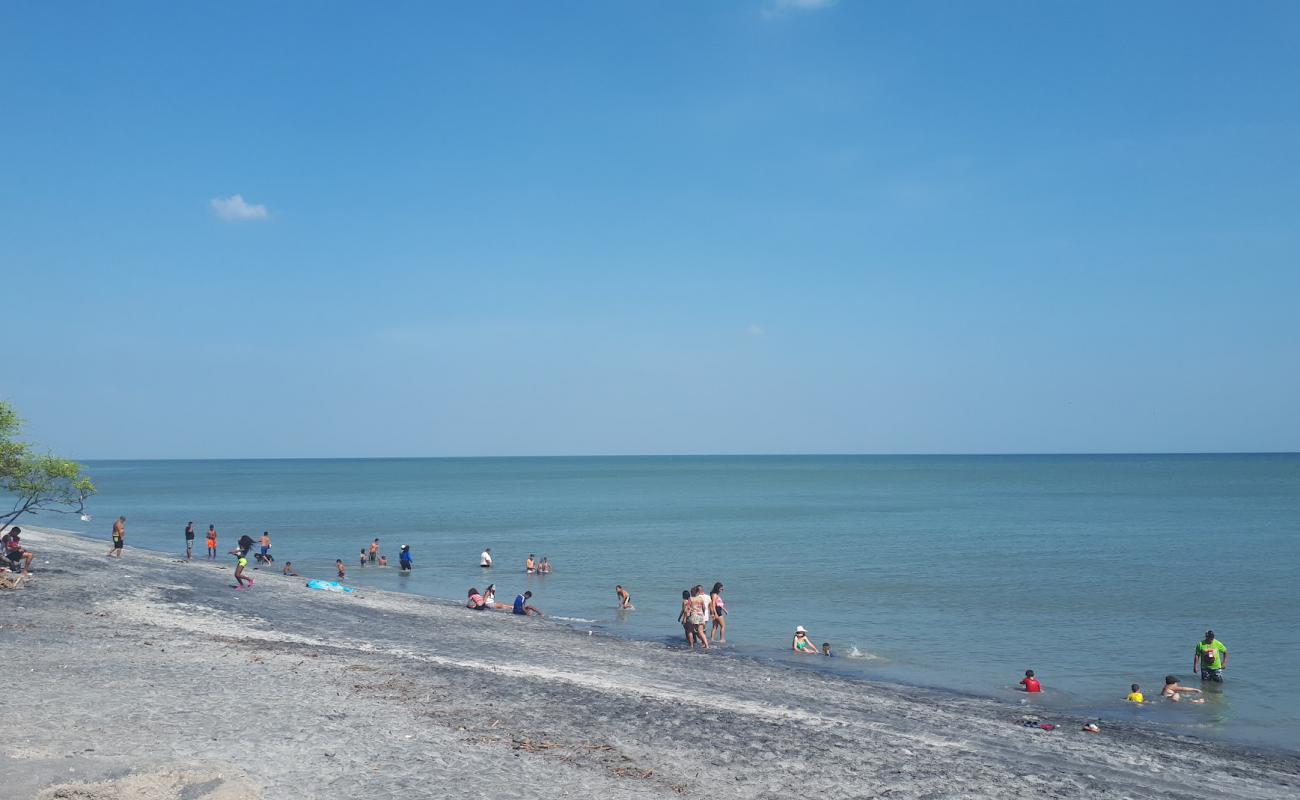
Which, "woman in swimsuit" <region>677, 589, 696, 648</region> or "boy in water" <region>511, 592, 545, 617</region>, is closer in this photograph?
"woman in swimsuit" <region>677, 589, 696, 648</region>

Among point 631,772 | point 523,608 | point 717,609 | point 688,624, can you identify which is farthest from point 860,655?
point 631,772

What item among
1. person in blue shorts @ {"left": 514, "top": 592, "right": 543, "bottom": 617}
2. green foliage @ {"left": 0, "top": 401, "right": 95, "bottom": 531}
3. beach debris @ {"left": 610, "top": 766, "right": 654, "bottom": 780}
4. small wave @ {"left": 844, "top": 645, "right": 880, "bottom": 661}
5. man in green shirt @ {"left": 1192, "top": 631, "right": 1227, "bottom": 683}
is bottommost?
small wave @ {"left": 844, "top": 645, "right": 880, "bottom": 661}

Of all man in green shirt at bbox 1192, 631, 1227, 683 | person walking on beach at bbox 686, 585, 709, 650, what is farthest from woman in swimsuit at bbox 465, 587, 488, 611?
man in green shirt at bbox 1192, 631, 1227, 683

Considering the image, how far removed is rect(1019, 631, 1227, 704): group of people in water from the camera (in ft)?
66.4

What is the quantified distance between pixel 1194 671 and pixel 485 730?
18501 millimetres

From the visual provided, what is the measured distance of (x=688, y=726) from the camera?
14305 mm

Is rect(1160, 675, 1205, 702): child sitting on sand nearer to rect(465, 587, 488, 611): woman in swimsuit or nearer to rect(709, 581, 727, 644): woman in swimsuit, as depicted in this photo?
rect(709, 581, 727, 644): woman in swimsuit

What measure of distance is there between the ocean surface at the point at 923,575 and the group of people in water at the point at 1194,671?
33 cm

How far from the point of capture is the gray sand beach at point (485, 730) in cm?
1108

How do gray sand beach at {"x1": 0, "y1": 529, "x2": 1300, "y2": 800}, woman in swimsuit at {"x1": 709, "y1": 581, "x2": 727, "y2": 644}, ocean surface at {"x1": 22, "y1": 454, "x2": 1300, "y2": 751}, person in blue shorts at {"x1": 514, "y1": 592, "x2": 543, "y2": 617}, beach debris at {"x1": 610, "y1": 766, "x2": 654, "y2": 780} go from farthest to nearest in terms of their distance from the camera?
person in blue shorts at {"x1": 514, "y1": 592, "x2": 543, "y2": 617}, woman in swimsuit at {"x1": 709, "y1": 581, "x2": 727, "y2": 644}, ocean surface at {"x1": 22, "y1": 454, "x2": 1300, "y2": 751}, beach debris at {"x1": 610, "y1": 766, "x2": 654, "y2": 780}, gray sand beach at {"x1": 0, "y1": 529, "x2": 1300, "y2": 800}

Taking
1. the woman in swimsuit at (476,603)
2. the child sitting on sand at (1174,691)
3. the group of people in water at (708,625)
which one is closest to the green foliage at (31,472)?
the group of people in water at (708,625)

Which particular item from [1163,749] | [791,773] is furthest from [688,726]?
[1163,749]

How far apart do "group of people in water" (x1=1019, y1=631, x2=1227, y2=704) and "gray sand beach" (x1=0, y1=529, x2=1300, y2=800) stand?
1.94 m

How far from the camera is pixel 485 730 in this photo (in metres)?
13.3
